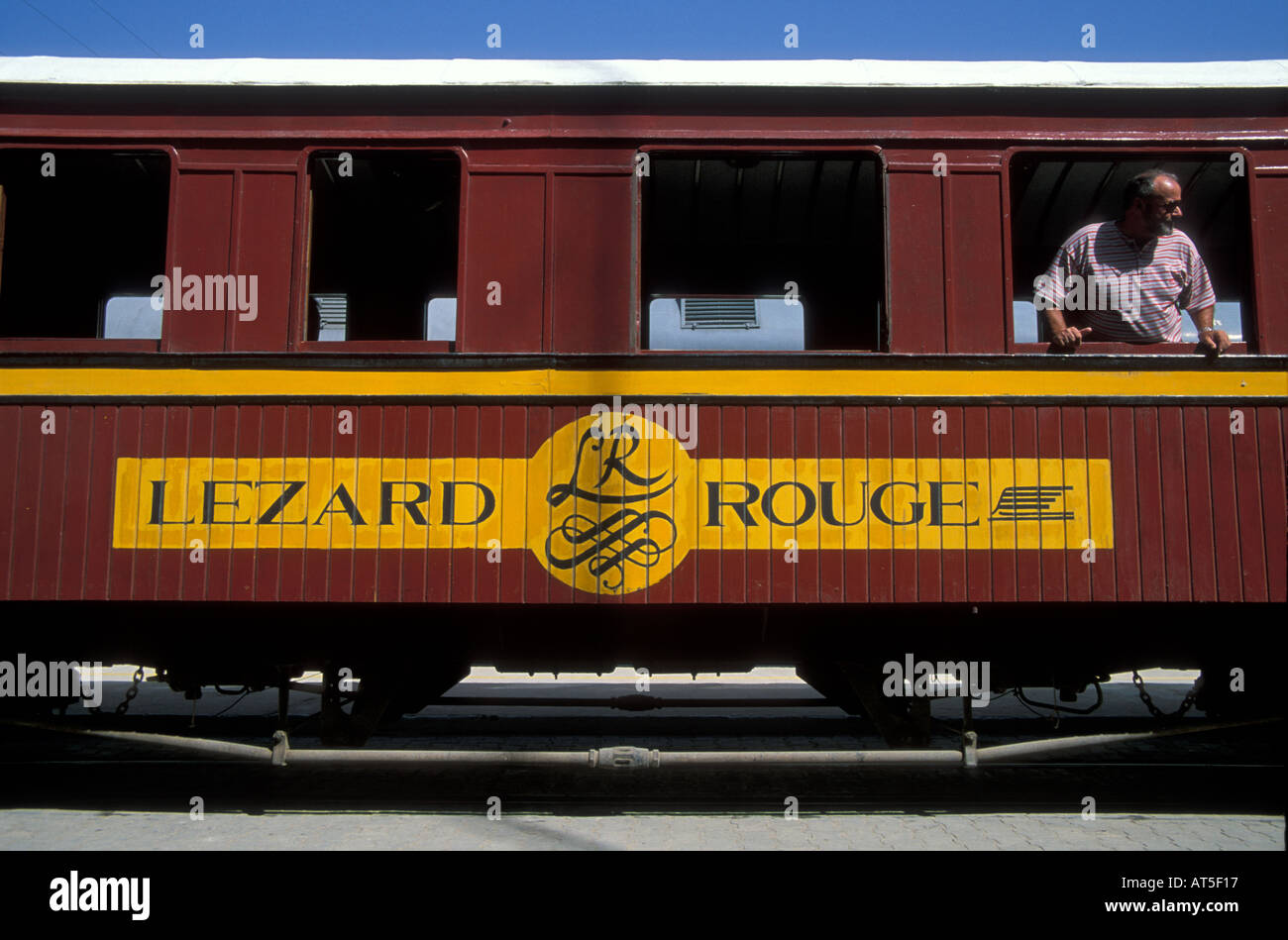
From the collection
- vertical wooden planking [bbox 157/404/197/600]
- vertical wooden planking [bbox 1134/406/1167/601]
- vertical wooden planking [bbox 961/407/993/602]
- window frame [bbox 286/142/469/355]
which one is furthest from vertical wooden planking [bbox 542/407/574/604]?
vertical wooden planking [bbox 1134/406/1167/601]

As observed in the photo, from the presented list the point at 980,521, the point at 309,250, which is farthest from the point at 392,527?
the point at 980,521

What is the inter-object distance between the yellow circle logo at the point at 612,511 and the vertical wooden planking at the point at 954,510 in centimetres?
125

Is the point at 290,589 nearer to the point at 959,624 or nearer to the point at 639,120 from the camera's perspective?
the point at 639,120

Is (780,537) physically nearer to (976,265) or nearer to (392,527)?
(976,265)

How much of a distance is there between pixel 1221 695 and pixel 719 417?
3.80 metres

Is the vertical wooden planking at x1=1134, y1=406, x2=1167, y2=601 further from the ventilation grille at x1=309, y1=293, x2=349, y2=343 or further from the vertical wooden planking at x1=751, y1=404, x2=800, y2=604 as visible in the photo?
the ventilation grille at x1=309, y1=293, x2=349, y2=343

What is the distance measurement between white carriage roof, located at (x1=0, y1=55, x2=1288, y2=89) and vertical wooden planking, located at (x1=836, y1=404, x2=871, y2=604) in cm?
181

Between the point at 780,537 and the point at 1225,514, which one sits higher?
the point at 1225,514

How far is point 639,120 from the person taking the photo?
450 centimetres

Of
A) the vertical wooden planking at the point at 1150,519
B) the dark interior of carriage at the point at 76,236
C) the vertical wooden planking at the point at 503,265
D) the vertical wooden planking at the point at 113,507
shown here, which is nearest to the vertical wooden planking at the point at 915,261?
the vertical wooden planking at the point at 1150,519

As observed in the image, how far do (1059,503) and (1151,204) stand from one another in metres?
1.65

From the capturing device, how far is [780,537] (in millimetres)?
4250
